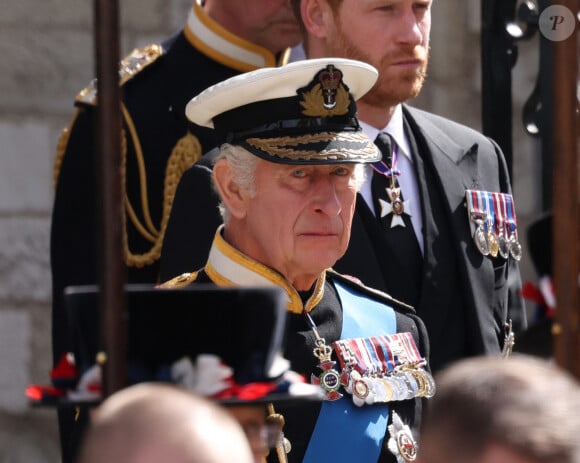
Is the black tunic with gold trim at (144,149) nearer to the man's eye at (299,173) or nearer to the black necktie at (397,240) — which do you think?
the black necktie at (397,240)

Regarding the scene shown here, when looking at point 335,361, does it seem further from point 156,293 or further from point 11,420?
point 11,420

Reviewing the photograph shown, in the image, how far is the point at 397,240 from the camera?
445 cm

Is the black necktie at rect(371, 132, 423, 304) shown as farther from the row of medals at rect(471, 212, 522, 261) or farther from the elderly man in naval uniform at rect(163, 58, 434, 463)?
the elderly man in naval uniform at rect(163, 58, 434, 463)

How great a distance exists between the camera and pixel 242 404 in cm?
281

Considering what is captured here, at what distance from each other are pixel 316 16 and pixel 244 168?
85 cm

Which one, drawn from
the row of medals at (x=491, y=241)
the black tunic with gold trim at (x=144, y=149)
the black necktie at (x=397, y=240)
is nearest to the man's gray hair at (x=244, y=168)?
the black necktie at (x=397, y=240)

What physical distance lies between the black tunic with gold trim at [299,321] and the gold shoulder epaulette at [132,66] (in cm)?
111

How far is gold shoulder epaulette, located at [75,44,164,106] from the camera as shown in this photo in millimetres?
4938

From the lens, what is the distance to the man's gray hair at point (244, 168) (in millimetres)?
3852

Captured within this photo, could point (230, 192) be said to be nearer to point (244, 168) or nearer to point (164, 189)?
point (244, 168)

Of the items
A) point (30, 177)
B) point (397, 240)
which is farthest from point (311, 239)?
point (30, 177)

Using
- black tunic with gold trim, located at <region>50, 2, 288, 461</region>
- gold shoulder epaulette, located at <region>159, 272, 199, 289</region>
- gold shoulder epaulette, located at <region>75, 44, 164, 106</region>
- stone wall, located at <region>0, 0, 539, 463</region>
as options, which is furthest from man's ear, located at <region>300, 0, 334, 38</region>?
stone wall, located at <region>0, 0, 539, 463</region>

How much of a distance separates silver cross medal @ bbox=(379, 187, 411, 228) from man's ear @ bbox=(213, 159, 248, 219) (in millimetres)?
635

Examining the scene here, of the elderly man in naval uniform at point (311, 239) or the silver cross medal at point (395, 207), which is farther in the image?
the silver cross medal at point (395, 207)
